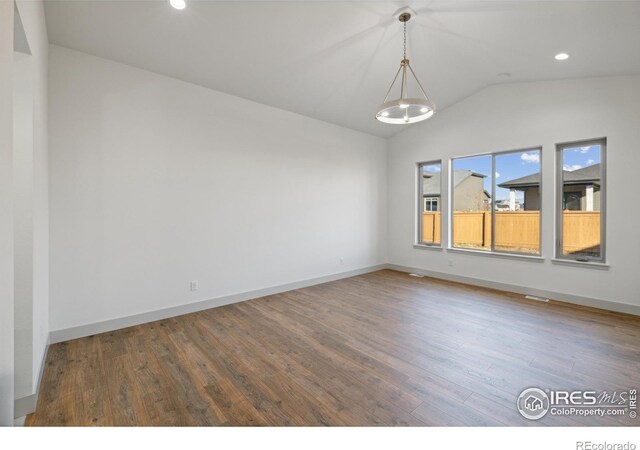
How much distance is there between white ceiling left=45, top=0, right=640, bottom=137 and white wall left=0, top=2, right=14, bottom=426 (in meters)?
1.80

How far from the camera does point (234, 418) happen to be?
Answer: 1.88m

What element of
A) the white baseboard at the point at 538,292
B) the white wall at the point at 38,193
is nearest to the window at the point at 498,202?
the white baseboard at the point at 538,292

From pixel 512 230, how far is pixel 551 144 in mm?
1471

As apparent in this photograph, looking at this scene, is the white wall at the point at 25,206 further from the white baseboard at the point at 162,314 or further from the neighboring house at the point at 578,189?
the neighboring house at the point at 578,189

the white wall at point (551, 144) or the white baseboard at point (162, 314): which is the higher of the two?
the white wall at point (551, 144)

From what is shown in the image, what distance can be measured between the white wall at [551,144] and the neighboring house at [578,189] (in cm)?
21

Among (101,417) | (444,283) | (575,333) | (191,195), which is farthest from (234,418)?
(444,283)

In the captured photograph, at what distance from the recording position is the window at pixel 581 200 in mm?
4062

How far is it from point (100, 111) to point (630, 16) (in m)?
5.45

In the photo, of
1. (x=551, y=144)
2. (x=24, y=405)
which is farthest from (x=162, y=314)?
(x=551, y=144)

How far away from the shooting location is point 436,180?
5887 millimetres

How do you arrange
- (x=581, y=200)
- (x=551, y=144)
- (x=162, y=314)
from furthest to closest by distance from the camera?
(x=551, y=144) → (x=581, y=200) → (x=162, y=314)

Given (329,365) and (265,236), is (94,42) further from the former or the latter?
(329,365)

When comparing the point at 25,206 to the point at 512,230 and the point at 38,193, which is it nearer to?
the point at 38,193
